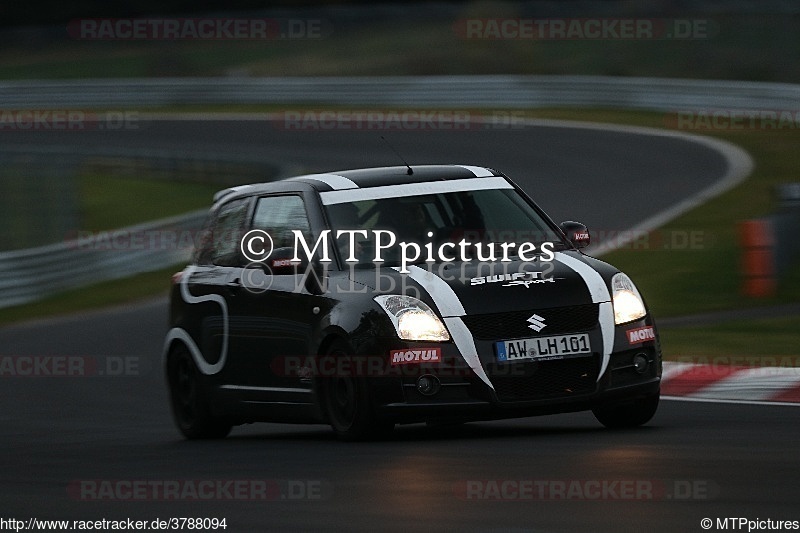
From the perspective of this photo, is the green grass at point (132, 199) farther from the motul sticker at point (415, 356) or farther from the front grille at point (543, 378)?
the front grille at point (543, 378)

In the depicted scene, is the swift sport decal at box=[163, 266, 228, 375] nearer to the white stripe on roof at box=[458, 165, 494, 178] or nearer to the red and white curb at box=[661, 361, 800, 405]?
the white stripe on roof at box=[458, 165, 494, 178]

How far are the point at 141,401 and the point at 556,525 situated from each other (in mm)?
7223

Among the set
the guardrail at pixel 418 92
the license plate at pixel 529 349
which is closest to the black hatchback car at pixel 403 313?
the license plate at pixel 529 349

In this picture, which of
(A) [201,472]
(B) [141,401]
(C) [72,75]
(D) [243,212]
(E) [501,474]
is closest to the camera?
(E) [501,474]

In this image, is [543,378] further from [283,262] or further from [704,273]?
[704,273]

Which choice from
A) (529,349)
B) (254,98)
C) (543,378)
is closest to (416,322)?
(529,349)

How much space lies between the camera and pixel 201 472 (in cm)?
834

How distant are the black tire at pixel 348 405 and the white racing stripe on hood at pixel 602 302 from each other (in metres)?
1.18

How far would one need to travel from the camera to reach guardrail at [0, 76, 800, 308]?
73.0ft

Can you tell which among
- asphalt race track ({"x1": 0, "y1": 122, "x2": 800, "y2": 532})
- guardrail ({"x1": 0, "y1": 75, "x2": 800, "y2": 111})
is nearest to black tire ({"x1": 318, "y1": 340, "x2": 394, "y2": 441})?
asphalt race track ({"x1": 0, "y1": 122, "x2": 800, "y2": 532})

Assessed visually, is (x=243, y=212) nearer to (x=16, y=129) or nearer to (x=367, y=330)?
(x=367, y=330)

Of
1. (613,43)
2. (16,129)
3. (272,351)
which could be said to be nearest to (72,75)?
(16,129)

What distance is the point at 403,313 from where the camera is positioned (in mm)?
8938

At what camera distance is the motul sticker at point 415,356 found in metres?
8.87
